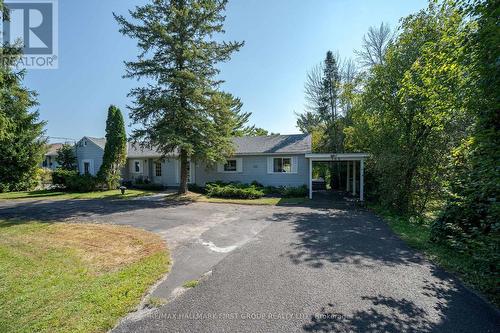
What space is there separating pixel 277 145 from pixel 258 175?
111 inches

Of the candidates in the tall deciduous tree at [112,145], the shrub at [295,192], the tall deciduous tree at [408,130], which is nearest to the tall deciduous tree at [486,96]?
the tall deciduous tree at [408,130]

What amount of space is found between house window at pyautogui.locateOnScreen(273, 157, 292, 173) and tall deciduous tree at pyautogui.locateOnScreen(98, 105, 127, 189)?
12.7 m

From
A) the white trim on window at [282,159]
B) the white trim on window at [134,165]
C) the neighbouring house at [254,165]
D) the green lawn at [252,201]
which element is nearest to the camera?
the green lawn at [252,201]

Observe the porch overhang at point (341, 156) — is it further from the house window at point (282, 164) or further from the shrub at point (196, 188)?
the shrub at point (196, 188)

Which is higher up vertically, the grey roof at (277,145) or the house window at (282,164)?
the grey roof at (277,145)

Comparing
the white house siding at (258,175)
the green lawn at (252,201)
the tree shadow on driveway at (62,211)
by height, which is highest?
the white house siding at (258,175)

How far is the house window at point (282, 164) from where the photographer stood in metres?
19.2

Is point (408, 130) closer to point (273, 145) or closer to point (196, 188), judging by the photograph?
point (273, 145)

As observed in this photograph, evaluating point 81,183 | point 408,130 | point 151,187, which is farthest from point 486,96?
point 81,183

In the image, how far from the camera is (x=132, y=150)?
2591 centimetres

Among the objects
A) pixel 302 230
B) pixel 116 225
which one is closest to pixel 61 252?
pixel 116 225

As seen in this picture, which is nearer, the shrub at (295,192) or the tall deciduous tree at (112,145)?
the shrub at (295,192)

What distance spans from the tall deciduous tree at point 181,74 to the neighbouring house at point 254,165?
216 centimetres

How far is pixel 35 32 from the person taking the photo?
35.7 ft
